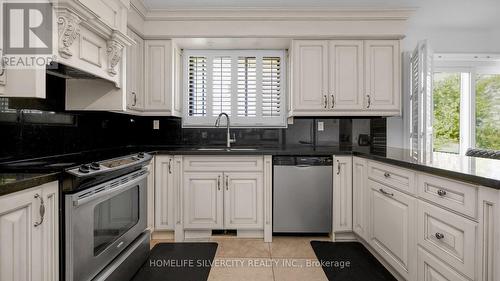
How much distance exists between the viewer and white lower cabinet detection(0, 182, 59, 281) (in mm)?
1074

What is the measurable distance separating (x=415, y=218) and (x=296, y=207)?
1.22m

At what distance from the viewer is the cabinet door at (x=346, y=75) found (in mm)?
2994

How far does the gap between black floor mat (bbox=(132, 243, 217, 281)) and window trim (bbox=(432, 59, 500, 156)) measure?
3521 mm

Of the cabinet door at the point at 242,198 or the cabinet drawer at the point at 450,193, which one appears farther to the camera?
the cabinet door at the point at 242,198

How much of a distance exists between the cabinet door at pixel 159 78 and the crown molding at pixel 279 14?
0.95ft

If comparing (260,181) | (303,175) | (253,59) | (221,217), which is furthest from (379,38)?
(221,217)

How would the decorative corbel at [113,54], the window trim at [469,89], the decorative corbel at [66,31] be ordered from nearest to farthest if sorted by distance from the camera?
the decorative corbel at [66,31] → the decorative corbel at [113,54] → the window trim at [469,89]

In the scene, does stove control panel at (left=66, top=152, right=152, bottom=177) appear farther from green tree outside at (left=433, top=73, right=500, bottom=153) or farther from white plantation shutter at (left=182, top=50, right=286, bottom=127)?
green tree outside at (left=433, top=73, right=500, bottom=153)

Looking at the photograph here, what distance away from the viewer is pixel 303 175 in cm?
274

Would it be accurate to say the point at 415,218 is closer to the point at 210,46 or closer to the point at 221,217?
the point at 221,217

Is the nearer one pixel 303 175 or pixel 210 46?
pixel 303 175

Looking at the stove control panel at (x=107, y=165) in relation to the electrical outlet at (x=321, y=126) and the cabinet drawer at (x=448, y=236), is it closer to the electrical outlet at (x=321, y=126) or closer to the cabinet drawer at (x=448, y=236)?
the cabinet drawer at (x=448, y=236)

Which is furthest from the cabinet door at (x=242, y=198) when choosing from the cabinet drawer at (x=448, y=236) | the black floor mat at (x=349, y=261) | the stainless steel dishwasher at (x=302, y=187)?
the cabinet drawer at (x=448, y=236)

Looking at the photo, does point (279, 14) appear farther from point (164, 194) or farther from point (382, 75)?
point (164, 194)
